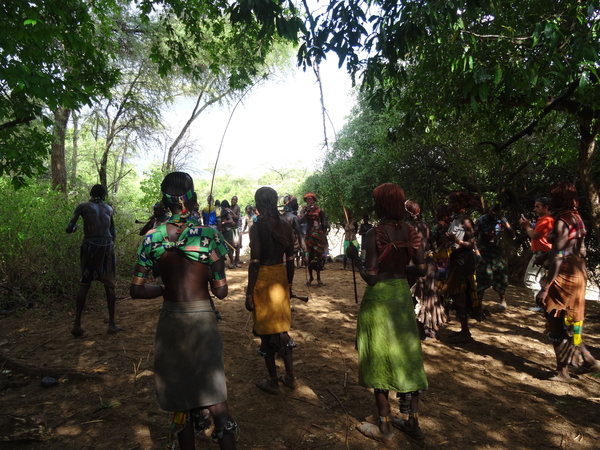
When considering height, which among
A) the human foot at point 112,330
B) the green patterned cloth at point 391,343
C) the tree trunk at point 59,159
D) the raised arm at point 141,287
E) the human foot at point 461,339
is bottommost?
the human foot at point 461,339

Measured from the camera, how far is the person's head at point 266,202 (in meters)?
3.52

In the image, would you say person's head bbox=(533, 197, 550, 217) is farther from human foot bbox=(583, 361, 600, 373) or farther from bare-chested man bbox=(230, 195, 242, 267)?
bare-chested man bbox=(230, 195, 242, 267)

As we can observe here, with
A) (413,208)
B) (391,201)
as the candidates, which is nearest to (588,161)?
(413,208)

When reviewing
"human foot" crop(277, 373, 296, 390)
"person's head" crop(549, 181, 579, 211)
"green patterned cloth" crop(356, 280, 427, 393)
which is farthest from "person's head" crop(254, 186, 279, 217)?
"person's head" crop(549, 181, 579, 211)

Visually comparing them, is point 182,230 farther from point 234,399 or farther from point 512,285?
point 512,285

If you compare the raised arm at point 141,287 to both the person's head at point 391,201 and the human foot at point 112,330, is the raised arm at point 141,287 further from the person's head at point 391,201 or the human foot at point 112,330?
the human foot at point 112,330

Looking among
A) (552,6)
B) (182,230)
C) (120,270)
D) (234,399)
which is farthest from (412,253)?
(120,270)

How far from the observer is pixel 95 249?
492 centimetres

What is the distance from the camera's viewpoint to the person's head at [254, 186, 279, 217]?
11.6 feet

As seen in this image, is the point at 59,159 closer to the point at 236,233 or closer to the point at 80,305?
the point at 236,233

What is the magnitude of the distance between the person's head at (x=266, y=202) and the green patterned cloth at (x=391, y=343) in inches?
48.4

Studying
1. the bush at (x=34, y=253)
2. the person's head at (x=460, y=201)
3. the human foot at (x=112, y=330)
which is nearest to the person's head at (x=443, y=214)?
the person's head at (x=460, y=201)

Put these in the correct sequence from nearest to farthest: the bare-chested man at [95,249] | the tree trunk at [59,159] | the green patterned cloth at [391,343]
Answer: the green patterned cloth at [391,343] < the bare-chested man at [95,249] < the tree trunk at [59,159]

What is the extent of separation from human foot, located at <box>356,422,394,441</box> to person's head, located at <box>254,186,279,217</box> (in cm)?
191
